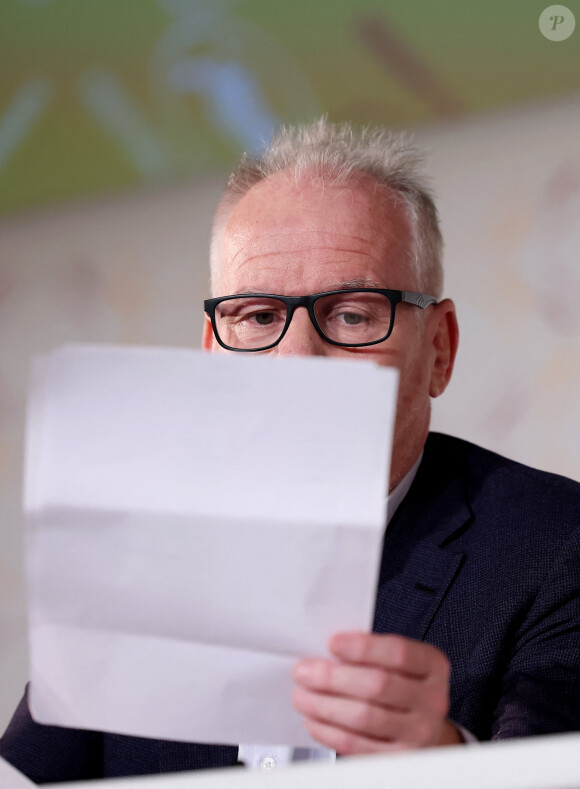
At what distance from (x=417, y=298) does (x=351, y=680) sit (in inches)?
25.8

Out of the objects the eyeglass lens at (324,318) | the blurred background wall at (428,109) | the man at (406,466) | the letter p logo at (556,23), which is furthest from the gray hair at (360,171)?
the letter p logo at (556,23)

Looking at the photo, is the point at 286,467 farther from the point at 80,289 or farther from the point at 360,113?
the point at 80,289

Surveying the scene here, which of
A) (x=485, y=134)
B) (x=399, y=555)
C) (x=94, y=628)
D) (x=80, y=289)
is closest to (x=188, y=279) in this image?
(x=80, y=289)

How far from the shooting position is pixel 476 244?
2148 millimetres

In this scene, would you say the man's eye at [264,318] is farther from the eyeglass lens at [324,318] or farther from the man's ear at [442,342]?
the man's ear at [442,342]

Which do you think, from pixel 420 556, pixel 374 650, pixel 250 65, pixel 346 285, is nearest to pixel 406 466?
pixel 420 556

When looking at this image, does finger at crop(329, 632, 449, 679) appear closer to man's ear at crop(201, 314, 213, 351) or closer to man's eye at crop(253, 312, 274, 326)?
man's eye at crop(253, 312, 274, 326)

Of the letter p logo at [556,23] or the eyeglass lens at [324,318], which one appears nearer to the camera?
the eyeglass lens at [324,318]

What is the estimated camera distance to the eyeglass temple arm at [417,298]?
43.1 inches

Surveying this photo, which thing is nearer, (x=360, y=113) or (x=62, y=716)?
(x=62, y=716)

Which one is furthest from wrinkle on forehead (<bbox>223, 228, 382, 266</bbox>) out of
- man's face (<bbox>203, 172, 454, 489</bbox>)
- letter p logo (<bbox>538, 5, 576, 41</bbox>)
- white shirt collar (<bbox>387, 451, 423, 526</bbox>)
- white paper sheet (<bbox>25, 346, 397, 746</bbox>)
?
letter p logo (<bbox>538, 5, 576, 41</bbox>)

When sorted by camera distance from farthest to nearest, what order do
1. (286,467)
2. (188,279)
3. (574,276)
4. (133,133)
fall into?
(188,279)
(133,133)
(574,276)
(286,467)

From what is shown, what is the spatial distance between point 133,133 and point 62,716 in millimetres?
1901

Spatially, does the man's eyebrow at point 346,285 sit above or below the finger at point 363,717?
above
